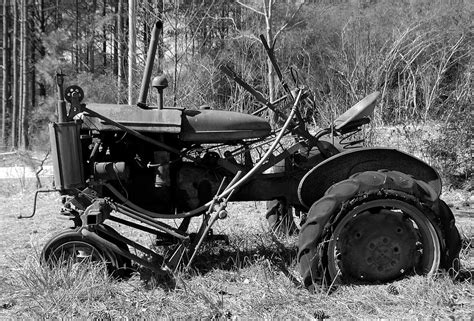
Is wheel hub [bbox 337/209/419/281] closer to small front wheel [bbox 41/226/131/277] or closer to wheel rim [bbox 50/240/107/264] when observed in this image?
small front wheel [bbox 41/226/131/277]

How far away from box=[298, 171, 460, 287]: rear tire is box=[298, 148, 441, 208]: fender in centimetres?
18

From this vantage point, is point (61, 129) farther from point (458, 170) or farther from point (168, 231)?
point (458, 170)

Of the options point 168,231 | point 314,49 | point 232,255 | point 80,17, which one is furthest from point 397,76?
point 80,17

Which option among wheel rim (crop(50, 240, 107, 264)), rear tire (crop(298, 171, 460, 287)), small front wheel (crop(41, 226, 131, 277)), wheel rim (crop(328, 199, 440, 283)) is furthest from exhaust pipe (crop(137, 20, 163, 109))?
wheel rim (crop(328, 199, 440, 283))

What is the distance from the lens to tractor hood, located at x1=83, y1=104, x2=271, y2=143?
3518 millimetres

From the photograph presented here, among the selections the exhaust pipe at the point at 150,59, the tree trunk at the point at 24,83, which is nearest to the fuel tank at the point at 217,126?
the exhaust pipe at the point at 150,59

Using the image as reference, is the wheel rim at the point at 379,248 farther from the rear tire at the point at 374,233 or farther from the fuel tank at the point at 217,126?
the fuel tank at the point at 217,126

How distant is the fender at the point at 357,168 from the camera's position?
3.56 metres

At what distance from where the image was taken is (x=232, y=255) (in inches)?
173

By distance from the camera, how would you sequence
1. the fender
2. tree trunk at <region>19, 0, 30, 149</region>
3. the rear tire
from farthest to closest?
tree trunk at <region>19, 0, 30, 149</region> < the fender < the rear tire

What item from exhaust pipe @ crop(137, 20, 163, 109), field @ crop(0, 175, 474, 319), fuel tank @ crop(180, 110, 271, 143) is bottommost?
field @ crop(0, 175, 474, 319)

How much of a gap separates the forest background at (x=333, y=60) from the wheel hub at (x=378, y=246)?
101 centimetres

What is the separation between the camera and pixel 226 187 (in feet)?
12.4

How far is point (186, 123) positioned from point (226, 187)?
0.60 meters
